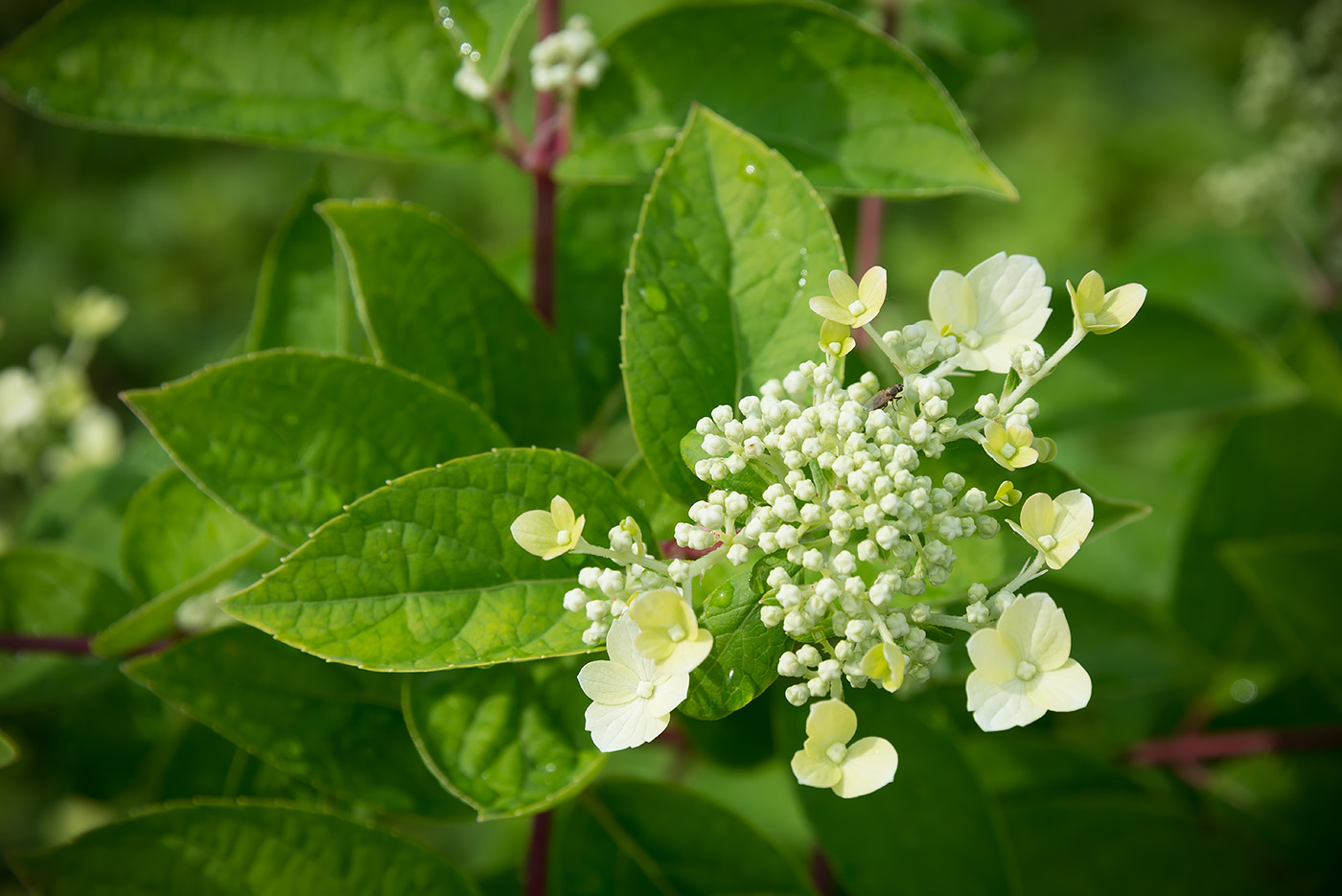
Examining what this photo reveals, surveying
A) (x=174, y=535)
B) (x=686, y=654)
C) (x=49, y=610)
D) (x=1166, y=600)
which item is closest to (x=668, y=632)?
(x=686, y=654)

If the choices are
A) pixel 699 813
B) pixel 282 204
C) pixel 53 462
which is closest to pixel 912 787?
pixel 699 813

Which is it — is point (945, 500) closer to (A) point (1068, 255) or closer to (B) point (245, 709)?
(B) point (245, 709)

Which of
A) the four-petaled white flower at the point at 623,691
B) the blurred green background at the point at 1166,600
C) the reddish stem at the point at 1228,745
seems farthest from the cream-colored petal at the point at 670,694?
the reddish stem at the point at 1228,745

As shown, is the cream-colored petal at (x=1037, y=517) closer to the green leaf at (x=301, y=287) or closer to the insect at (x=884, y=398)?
the insect at (x=884, y=398)

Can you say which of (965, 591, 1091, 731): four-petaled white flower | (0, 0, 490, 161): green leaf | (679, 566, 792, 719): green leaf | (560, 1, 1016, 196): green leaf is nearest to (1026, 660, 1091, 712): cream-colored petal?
(965, 591, 1091, 731): four-petaled white flower

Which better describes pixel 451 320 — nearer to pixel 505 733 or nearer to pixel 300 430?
pixel 300 430
